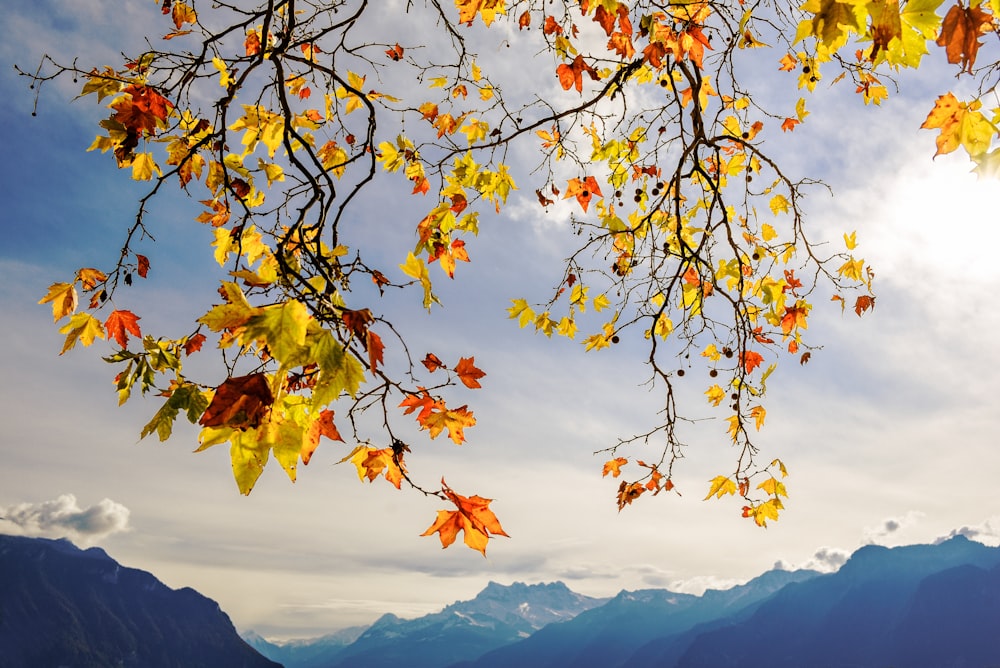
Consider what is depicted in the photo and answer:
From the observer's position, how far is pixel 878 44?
203 centimetres

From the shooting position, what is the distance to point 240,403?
1.65 metres

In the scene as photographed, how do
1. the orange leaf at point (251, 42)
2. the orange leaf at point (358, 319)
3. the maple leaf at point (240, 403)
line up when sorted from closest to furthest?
the maple leaf at point (240, 403) → the orange leaf at point (358, 319) → the orange leaf at point (251, 42)

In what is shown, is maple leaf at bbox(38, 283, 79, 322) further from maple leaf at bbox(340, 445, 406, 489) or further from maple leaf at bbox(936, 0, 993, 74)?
maple leaf at bbox(936, 0, 993, 74)

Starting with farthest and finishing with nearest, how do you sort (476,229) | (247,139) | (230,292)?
1. (476,229)
2. (247,139)
3. (230,292)

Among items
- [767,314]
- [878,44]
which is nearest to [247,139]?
[878,44]

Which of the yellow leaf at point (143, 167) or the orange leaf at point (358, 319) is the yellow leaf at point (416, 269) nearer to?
the orange leaf at point (358, 319)

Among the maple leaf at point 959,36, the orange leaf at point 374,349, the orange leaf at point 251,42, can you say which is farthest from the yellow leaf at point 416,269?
the orange leaf at point 251,42

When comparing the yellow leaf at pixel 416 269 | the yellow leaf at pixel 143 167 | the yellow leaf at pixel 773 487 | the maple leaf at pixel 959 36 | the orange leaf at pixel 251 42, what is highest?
the orange leaf at pixel 251 42

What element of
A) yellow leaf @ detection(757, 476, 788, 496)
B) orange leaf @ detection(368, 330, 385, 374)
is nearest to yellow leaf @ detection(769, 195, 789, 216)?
yellow leaf @ detection(757, 476, 788, 496)

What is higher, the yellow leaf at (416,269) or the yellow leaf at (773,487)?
the yellow leaf at (416,269)

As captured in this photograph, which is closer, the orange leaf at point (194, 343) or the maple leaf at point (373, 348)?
the maple leaf at point (373, 348)

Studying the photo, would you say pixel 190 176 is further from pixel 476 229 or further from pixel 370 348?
pixel 370 348

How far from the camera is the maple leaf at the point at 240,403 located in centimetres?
164

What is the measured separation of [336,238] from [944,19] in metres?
2.35
